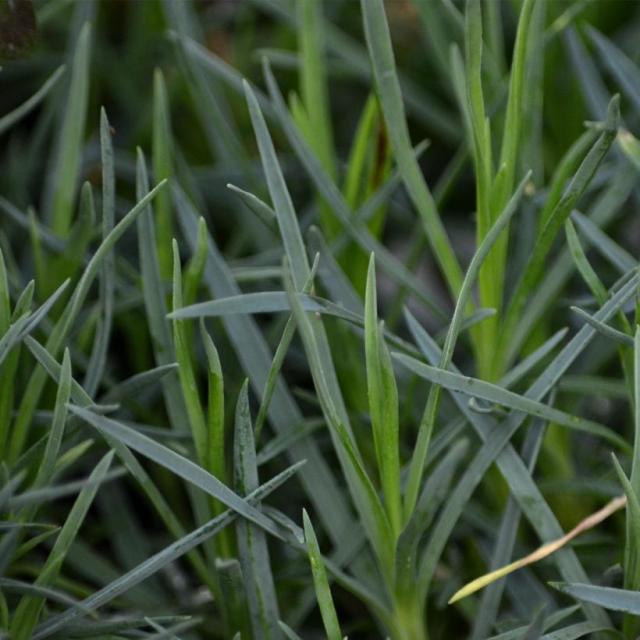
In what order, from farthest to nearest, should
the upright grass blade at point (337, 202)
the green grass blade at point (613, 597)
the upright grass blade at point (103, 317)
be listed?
1. the upright grass blade at point (337, 202)
2. the upright grass blade at point (103, 317)
3. the green grass blade at point (613, 597)

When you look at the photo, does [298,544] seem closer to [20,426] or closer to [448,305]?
[20,426]

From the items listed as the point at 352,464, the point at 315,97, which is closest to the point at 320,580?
the point at 352,464

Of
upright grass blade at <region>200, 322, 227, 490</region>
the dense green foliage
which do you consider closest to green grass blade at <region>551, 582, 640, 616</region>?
the dense green foliage

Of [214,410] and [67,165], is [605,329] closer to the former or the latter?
[214,410]

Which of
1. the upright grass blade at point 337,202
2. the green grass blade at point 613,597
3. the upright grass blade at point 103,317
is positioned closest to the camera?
the green grass blade at point 613,597

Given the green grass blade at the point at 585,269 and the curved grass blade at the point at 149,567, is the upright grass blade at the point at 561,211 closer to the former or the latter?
the green grass blade at the point at 585,269

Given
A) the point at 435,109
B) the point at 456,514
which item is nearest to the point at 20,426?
the point at 456,514

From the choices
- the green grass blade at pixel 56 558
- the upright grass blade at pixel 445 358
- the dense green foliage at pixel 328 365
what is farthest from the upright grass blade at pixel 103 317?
the upright grass blade at pixel 445 358
